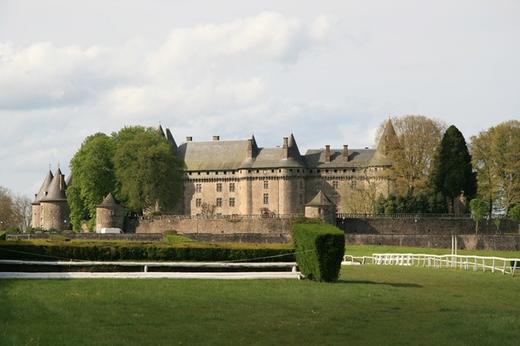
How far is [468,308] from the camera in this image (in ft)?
58.0

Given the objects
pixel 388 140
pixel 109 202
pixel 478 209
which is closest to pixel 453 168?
pixel 478 209

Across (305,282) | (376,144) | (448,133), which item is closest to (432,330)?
(305,282)

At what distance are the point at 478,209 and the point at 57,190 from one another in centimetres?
4156

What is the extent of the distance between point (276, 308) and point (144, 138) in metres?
67.6

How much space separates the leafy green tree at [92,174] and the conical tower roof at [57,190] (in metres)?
8.49

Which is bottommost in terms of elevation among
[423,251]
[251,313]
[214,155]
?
[251,313]

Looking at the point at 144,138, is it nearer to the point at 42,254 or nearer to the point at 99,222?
the point at 99,222

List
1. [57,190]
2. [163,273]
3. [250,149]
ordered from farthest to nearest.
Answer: [250,149] < [57,190] < [163,273]

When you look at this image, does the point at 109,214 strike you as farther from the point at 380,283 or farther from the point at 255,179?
the point at 380,283

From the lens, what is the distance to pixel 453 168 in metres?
79.9

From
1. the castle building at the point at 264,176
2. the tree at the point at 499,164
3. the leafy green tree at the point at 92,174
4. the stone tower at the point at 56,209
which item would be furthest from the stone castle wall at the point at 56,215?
the tree at the point at 499,164

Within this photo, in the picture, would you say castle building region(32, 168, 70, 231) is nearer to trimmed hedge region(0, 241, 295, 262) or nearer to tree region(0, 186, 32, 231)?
tree region(0, 186, 32, 231)

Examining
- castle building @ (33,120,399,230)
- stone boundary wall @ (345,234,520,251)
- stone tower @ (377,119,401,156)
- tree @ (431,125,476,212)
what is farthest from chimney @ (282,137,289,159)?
stone boundary wall @ (345,234,520,251)

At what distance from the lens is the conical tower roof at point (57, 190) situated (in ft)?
311
